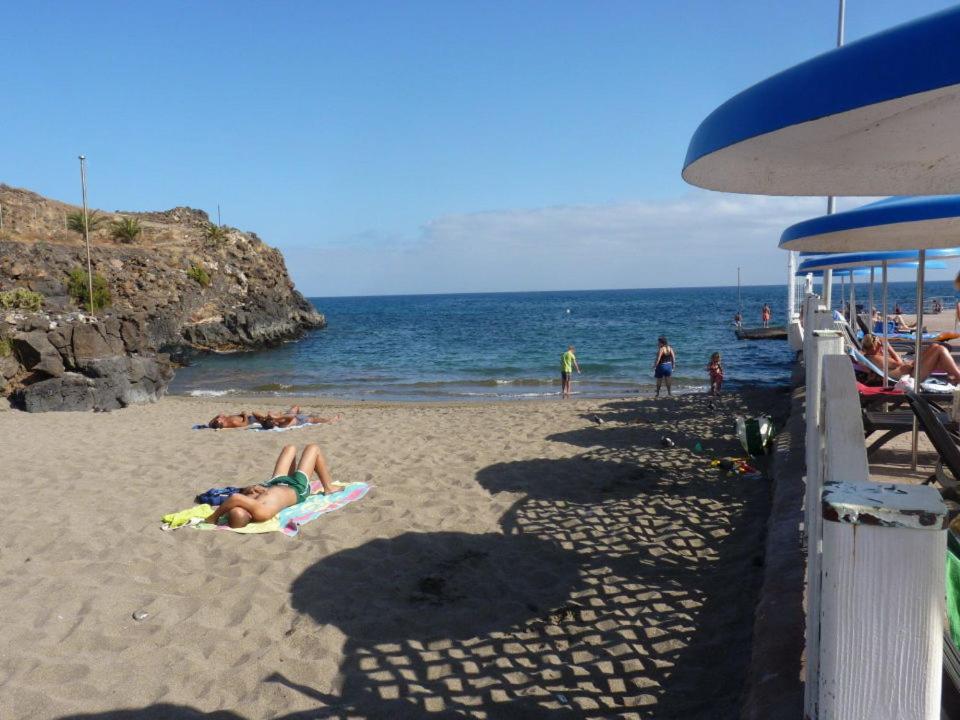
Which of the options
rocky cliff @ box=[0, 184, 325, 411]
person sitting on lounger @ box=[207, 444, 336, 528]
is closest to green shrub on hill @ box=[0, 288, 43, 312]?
rocky cliff @ box=[0, 184, 325, 411]

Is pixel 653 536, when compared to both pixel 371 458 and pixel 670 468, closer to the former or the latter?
pixel 670 468

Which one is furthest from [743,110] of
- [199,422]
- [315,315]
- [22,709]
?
[315,315]

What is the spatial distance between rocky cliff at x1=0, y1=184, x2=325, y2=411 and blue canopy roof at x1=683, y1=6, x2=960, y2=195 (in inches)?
555

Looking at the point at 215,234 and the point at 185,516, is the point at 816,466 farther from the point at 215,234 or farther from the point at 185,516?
the point at 215,234

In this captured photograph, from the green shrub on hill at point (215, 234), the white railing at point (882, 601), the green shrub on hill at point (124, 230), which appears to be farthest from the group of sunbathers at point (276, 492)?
the green shrub on hill at point (215, 234)

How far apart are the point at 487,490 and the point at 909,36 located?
18.4ft

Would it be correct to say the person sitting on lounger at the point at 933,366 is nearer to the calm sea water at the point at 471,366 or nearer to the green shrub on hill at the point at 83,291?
the calm sea water at the point at 471,366

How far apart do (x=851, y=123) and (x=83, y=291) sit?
3226 cm

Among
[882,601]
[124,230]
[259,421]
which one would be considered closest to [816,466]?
[882,601]

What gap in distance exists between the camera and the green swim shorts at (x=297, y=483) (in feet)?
20.0

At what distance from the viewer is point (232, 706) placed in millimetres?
3279

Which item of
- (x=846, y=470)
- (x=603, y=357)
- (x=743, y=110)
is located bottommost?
(x=603, y=357)

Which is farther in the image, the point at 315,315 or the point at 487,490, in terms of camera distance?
Answer: the point at 315,315

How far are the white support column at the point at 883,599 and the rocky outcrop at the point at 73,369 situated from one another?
48.0ft
